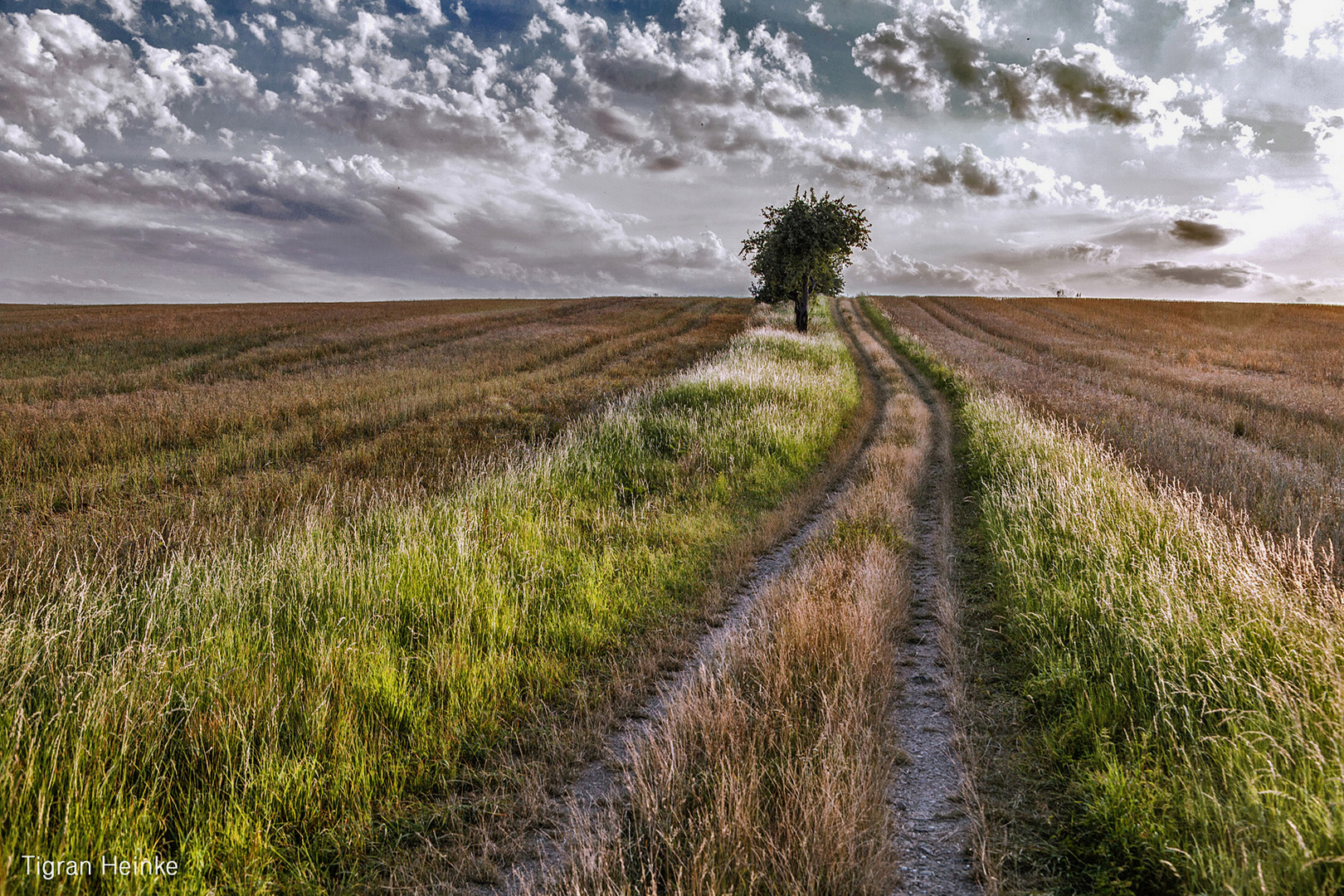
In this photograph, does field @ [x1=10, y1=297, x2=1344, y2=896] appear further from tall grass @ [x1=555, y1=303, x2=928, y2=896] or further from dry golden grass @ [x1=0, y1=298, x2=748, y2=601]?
dry golden grass @ [x1=0, y1=298, x2=748, y2=601]

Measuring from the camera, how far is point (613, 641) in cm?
488

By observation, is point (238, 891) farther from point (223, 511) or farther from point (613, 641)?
point (223, 511)

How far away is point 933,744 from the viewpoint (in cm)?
368

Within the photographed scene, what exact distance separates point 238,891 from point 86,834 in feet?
2.32

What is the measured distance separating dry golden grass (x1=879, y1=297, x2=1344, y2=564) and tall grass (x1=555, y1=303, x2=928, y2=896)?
4469 mm

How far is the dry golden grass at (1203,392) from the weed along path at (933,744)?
3.25 m

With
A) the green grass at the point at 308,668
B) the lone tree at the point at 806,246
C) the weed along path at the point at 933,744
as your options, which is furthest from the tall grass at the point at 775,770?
the lone tree at the point at 806,246

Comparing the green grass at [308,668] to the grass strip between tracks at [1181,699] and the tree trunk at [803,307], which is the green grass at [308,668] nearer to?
the grass strip between tracks at [1181,699]

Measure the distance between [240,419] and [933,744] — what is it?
14.9m

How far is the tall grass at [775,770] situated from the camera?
2559 millimetres

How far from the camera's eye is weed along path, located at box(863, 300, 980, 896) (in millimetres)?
2814

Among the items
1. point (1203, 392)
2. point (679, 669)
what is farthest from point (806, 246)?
point (679, 669)

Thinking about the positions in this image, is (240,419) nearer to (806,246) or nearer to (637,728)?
(637,728)

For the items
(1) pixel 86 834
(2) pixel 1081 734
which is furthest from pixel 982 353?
(1) pixel 86 834
